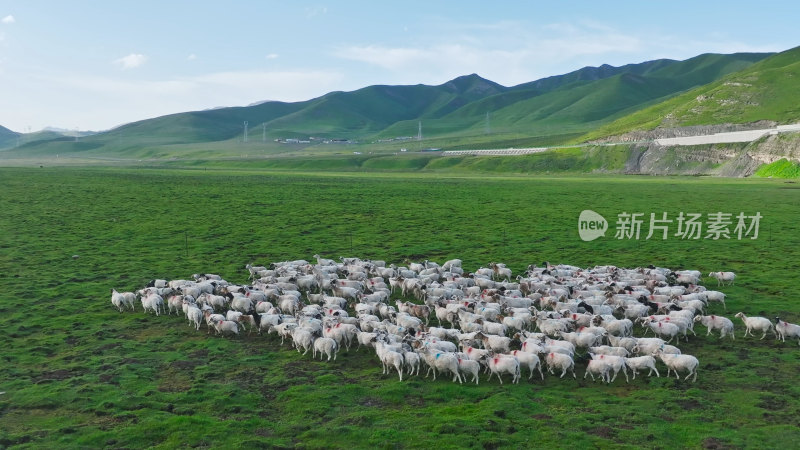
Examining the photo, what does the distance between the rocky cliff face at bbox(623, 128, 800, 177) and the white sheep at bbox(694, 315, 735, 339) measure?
112 metres

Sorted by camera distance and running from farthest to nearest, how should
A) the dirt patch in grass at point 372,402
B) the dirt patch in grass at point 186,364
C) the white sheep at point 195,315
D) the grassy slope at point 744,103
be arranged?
1. the grassy slope at point 744,103
2. the white sheep at point 195,315
3. the dirt patch in grass at point 186,364
4. the dirt patch in grass at point 372,402

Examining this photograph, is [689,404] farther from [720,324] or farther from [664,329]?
[720,324]

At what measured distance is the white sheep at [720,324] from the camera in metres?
20.9

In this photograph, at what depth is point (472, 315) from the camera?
21906 millimetres

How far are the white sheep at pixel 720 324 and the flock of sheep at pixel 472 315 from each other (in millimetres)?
37

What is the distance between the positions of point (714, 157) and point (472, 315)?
131450 millimetres

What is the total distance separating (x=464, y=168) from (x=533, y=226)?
116m

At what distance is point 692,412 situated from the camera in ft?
49.8

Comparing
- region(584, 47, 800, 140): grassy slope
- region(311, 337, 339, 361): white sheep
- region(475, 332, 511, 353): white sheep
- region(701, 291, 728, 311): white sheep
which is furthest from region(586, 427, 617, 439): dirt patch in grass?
region(584, 47, 800, 140): grassy slope

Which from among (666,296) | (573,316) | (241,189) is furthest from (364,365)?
(241,189)

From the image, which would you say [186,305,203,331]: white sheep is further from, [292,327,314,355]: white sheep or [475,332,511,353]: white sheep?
[475,332,511,353]: white sheep

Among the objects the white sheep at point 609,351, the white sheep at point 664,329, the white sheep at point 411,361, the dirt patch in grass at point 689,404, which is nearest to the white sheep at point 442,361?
the white sheep at point 411,361

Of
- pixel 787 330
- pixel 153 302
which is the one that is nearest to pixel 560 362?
pixel 787 330

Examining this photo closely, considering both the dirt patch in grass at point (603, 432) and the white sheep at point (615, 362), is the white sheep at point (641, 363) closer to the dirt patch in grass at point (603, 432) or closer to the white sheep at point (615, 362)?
the white sheep at point (615, 362)
